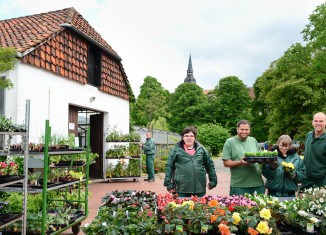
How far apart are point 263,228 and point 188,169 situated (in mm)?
2019

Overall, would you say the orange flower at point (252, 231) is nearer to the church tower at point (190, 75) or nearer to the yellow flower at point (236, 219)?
the yellow flower at point (236, 219)

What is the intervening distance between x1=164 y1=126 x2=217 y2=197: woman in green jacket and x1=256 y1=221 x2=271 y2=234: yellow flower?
195 centimetres

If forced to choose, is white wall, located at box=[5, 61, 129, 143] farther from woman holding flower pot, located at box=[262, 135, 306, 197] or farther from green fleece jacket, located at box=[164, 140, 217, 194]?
woman holding flower pot, located at box=[262, 135, 306, 197]

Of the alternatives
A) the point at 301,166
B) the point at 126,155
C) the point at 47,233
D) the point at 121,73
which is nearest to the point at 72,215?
the point at 47,233

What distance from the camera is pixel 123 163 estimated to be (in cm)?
1456

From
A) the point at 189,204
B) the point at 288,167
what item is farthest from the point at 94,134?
the point at 189,204

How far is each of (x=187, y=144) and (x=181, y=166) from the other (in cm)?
30

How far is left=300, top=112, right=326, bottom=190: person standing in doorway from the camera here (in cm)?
488

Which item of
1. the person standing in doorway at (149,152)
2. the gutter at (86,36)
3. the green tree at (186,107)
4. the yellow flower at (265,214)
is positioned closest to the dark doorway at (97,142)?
the person standing in doorway at (149,152)

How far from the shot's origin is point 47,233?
563 centimetres

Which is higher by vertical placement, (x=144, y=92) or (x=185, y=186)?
(x=144, y=92)

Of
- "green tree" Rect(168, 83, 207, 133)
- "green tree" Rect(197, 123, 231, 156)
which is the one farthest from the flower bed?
"green tree" Rect(168, 83, 207, 133)

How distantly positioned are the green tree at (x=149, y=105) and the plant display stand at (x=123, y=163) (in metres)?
25.4

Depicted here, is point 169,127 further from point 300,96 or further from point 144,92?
point 300,96
